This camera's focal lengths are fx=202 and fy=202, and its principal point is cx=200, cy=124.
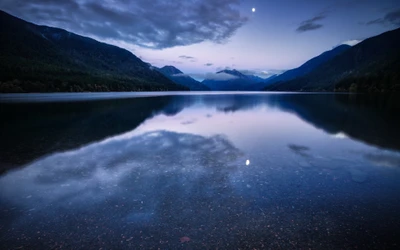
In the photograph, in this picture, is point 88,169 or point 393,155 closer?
point 88,169

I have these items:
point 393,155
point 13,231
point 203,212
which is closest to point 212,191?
point 203,212

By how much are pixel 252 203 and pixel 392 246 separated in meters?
4.67

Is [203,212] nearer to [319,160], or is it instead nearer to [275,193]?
[275,193]

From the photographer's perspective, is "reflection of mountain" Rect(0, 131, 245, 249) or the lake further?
"reflection of mountain" Rect(0, 131, 245, 249)

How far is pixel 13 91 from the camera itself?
140250 mm

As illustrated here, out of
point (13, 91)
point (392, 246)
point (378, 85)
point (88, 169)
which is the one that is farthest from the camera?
point (378, 85)

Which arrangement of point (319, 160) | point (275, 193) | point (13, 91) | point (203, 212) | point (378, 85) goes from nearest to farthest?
point (203, 212) < point (275, 193) < point (319, 160) < point (13, 91) < point (378, 85)

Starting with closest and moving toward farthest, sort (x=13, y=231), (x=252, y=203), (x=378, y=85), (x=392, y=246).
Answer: (x=392, y=246)
(x=13, y=231)
(x=252, y=203)
(x=378, y=85)

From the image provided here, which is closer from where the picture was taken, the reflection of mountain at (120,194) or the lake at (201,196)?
the lake at (201,196)

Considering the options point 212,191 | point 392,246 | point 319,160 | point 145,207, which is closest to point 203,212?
point 212,191

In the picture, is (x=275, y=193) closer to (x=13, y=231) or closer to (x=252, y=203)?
(x=252, y=203)

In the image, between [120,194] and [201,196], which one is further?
[120,194]

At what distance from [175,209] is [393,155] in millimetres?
17900

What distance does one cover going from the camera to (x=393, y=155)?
15.9 meters
